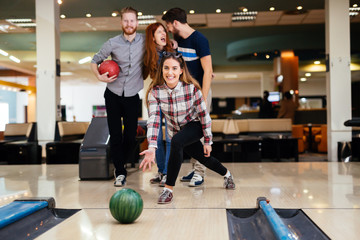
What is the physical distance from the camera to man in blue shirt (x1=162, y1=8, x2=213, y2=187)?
3043 mm

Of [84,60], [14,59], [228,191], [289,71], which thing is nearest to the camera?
[228,191]

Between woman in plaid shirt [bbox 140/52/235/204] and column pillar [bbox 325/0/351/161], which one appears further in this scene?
column pillar [bbox 325/0/351/161]

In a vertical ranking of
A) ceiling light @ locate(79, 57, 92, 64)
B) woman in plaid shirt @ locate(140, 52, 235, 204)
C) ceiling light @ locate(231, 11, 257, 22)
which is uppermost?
ceiling light @ locate(231, 11, 257, 22)

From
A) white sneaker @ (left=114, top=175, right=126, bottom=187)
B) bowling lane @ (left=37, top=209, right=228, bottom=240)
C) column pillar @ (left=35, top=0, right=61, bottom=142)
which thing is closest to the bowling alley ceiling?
column pillar @ (left=35, top=0, right=61, bottom=142)

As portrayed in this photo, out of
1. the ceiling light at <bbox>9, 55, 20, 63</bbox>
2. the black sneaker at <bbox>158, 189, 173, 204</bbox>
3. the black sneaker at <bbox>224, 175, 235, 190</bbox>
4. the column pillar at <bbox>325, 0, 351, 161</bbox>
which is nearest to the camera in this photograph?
the black sneaker at <bbox>158, 189, 173, 204</bbox>

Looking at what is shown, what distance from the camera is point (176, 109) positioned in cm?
258

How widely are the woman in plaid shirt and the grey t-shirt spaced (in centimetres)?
60

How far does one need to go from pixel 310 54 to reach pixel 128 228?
42.8ft

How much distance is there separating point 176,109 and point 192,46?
763 millimetres

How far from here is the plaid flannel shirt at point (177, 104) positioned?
2.55m

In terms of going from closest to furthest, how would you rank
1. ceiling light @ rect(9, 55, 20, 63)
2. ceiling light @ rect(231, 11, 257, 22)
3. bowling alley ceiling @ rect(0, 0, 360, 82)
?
1. bowling alley ceiling @ rect(0, 0, 360, 82)
2. ceiling light @ rect(231, 11, 257, 22)
3. ceiling light @ rect(9, 55, 20, 63)

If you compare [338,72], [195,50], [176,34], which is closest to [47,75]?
[176,34]

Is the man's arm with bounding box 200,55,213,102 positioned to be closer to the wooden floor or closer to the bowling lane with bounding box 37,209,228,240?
the wooden floor

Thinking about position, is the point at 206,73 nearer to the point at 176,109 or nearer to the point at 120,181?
the point at 176,109
